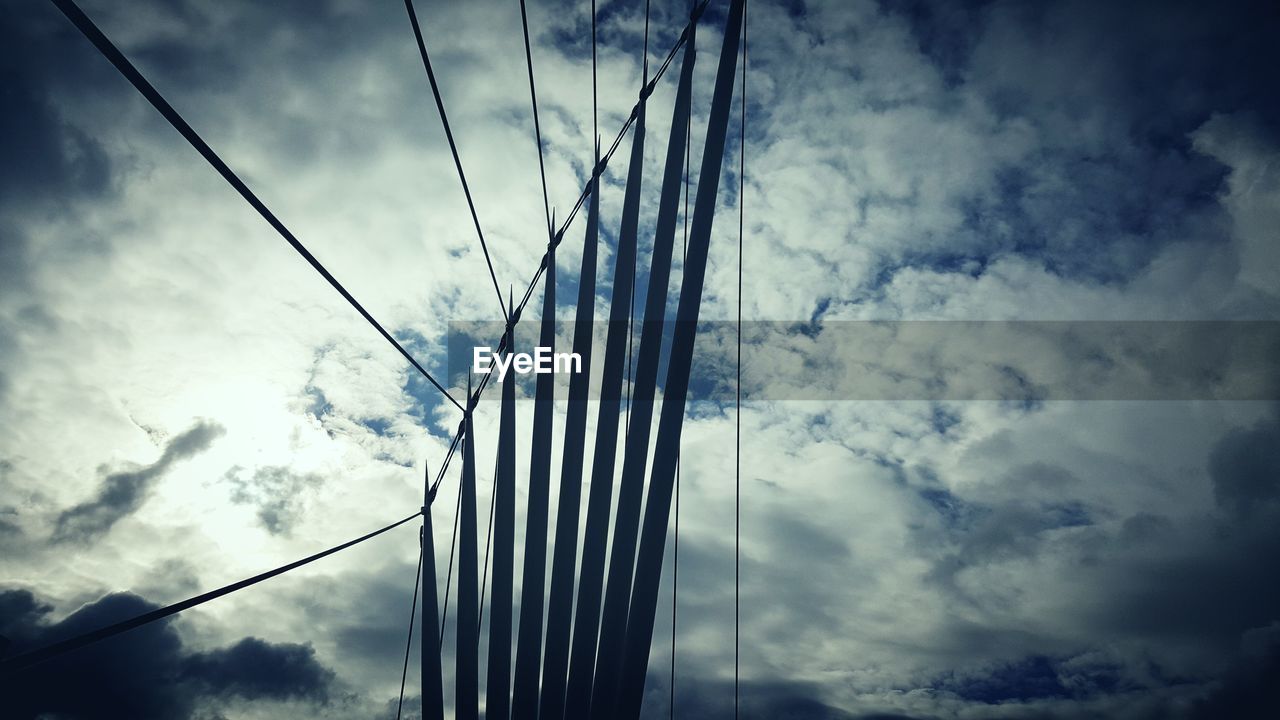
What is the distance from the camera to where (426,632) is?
25.4m

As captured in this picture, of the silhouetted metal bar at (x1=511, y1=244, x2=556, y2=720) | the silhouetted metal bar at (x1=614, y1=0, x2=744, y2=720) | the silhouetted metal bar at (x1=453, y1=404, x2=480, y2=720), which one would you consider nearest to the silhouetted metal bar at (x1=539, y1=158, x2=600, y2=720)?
the silhouetted metal bar at (x1=511, y1=244, x2=556, y2=720)

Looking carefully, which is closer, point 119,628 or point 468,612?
point 119,628

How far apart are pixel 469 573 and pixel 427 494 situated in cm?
543

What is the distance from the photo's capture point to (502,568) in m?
21.5

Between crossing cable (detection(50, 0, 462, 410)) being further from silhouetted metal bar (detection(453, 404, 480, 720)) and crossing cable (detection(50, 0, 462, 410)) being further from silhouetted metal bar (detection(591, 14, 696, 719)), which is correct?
silhouetted metal bar (detection(453, 404, 480, 720))

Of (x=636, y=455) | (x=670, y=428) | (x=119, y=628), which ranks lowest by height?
(x=119, y=628)

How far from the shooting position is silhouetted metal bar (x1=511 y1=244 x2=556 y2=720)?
18406 mm

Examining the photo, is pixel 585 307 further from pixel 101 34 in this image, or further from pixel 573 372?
pixel 101 34

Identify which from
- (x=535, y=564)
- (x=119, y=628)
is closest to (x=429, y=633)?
(x=535, y=564)

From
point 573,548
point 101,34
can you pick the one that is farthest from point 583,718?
point 101,34

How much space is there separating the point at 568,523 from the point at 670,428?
18.4ft

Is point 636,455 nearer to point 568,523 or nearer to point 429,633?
point 568,523

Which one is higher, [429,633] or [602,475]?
[602,475]

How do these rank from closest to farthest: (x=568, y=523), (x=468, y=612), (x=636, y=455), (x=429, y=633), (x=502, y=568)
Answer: (x=636, y=455)
(x=568, y=523)
(x=502, y=568)
(x=468, y=612)
(x=429, y=633)
